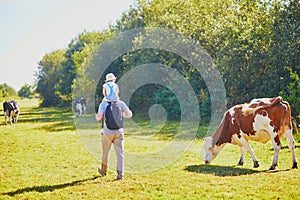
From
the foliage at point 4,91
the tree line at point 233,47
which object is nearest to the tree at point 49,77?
the foliage at point 4,91

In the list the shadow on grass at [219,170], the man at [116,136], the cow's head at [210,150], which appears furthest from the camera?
the cow's head at [210,150]

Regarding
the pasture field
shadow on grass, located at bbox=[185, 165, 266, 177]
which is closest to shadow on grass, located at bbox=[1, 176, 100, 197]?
the pasture field

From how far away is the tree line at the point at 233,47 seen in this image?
72.3ft

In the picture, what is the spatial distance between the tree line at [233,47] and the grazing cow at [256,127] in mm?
8409

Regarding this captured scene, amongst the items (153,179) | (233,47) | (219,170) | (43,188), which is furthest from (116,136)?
(233,47)

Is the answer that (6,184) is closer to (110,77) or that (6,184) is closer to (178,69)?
(110,77)

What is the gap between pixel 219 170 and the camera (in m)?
10.4

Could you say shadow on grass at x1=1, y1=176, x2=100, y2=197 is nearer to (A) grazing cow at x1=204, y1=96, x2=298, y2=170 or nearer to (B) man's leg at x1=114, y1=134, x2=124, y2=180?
(B) man's leg at x1=114, y1=134, x2=124, y2=180

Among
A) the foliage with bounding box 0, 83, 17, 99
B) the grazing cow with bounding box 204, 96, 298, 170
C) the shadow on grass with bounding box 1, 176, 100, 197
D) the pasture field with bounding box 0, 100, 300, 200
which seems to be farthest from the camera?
the foliage with bounding box 0, 83, 17, 99

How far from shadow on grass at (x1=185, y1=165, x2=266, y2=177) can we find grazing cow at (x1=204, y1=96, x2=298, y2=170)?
1.69 feet

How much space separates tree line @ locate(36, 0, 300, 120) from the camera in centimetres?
2203

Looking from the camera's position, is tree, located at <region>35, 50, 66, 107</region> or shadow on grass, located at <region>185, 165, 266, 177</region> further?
tree, located at <region>35, 50, 66, 107</region>

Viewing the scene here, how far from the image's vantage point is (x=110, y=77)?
9.83m

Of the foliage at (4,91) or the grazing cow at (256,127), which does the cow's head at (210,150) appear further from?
the foliage at (4,91)
